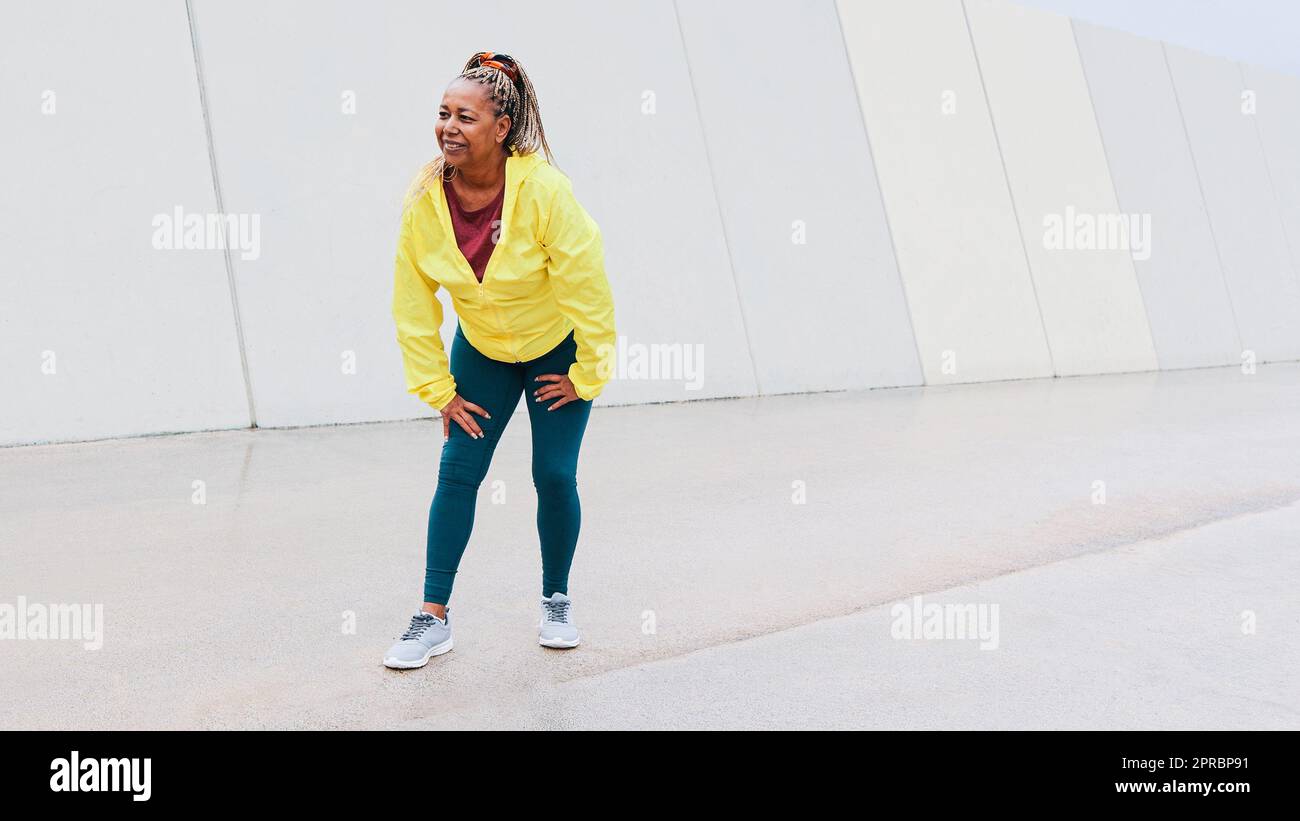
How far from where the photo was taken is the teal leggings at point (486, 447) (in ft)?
9.20

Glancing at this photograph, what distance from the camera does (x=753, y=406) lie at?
830cm

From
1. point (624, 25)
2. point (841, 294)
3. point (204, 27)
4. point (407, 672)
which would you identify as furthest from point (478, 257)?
point (841, 294)

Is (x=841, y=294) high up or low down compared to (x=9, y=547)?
up

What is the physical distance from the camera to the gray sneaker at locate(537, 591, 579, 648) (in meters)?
2.84

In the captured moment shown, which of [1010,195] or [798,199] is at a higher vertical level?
[1010,195]

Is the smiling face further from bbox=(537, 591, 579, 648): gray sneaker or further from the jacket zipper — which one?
bbox=(537, 591, 579, 648): gray sneaker

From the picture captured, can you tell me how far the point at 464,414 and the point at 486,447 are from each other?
0.34 feet

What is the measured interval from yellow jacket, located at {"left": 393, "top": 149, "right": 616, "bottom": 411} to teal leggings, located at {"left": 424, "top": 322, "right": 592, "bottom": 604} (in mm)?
48

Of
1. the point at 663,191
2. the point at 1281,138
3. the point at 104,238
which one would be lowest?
the point at 104,238

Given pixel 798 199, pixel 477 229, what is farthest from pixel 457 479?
pixel 798 199

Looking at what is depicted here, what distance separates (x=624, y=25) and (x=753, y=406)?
328 cm

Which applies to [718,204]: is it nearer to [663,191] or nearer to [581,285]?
[663,191]

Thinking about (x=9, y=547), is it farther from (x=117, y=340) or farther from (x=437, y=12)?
(x=437, y=12)

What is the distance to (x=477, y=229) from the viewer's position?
2666 millimetres
